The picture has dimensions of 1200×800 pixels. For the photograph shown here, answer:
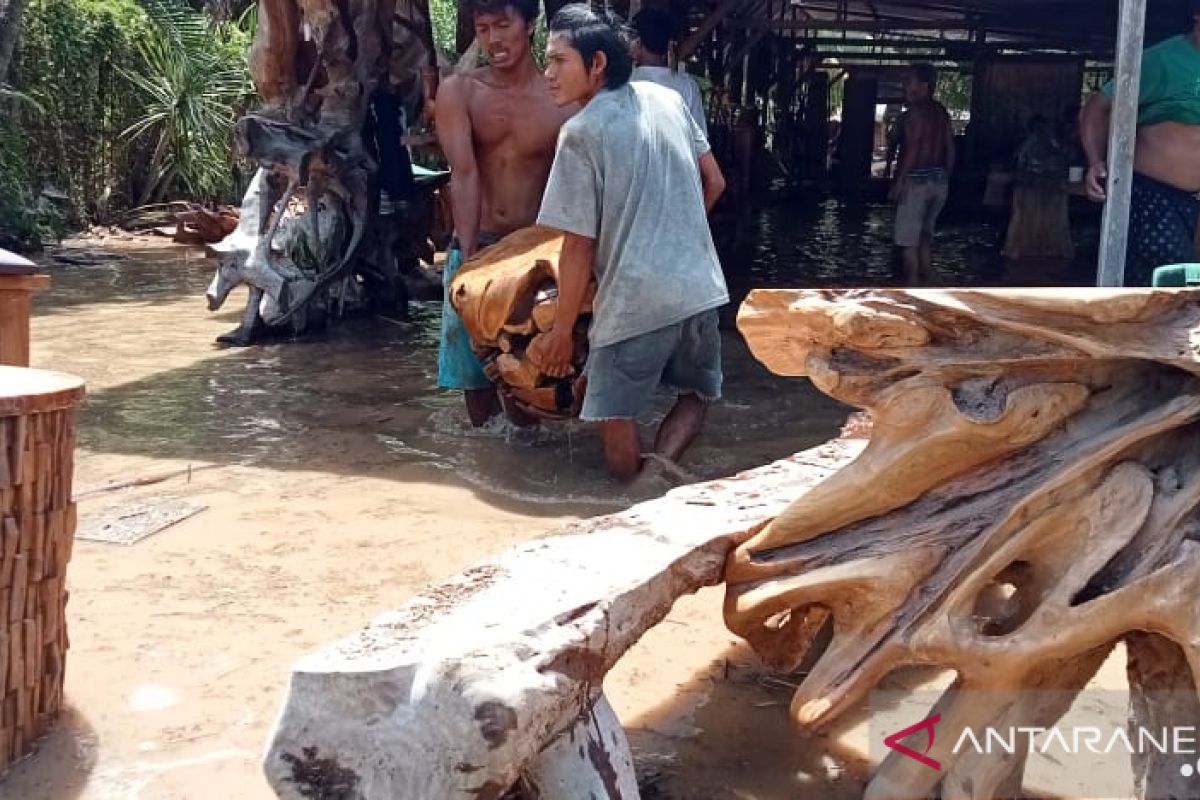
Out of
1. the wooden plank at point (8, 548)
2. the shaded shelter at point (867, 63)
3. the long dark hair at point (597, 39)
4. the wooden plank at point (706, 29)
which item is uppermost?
the shaded shelter at point (867, 63)

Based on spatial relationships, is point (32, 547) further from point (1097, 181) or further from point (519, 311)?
point (1097, 181)

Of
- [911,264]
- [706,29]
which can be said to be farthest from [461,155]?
[911,264]

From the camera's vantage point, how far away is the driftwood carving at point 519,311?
414 centimetres

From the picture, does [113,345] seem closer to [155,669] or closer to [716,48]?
[155,669]

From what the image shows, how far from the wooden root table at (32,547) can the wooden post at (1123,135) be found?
3.14m

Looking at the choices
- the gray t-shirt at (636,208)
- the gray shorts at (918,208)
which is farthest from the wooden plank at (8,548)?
the gray shorts at (918,208)

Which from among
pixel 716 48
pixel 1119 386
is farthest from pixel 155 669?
pixel 716 48

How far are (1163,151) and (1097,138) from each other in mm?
232

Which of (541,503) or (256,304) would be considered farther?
(256,304)

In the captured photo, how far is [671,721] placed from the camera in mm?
2574

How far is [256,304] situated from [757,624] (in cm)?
542

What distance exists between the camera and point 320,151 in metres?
7.18

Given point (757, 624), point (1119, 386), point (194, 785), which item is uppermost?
point (1119, 386)

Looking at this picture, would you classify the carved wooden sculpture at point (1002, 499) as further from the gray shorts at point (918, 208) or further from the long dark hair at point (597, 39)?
the gray shorts at point (918, 208)
